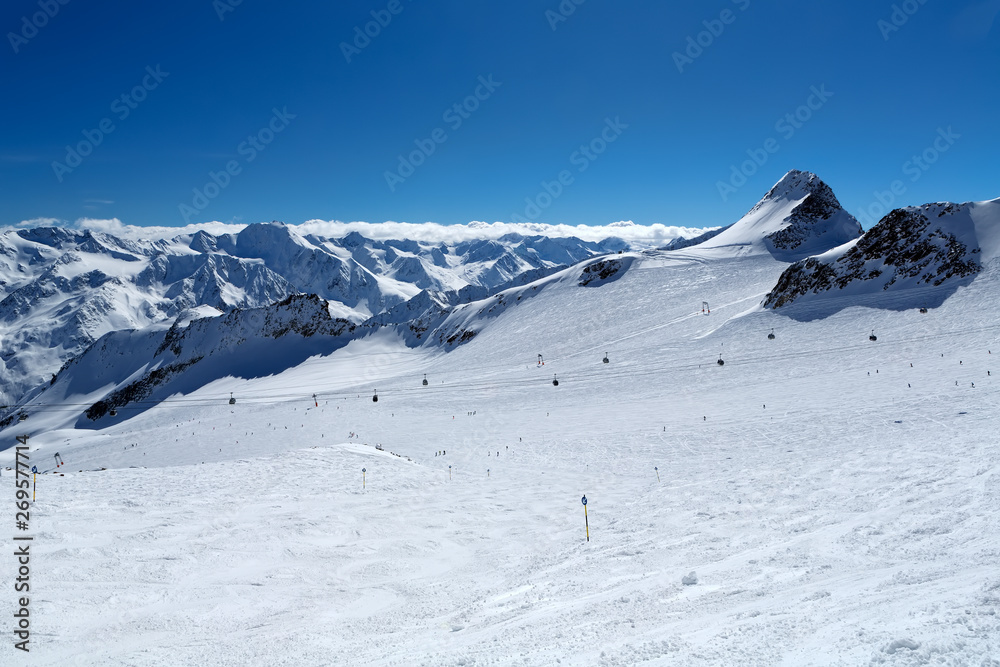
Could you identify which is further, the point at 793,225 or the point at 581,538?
the point at 793,225

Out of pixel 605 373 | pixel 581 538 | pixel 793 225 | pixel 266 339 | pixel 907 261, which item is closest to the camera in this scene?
pixel 581 538

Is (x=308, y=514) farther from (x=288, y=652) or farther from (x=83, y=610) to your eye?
(x=288, y=652)

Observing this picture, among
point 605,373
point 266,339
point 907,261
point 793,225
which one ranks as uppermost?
point 793,225

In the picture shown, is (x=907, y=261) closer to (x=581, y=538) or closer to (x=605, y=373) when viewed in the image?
(x=605, y=373)

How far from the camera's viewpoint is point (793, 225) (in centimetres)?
11756

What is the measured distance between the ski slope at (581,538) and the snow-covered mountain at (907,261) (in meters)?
22.0

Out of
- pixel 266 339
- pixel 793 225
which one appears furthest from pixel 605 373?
pixel 266 339

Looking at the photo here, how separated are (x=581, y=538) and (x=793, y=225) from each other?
4781 inches

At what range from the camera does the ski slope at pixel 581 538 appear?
9961 millimetres

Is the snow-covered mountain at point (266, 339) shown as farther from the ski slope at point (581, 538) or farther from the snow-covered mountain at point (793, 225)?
the ski slope at point (581, 538)

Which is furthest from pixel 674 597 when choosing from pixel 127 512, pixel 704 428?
pixel 704 428

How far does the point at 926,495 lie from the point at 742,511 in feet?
17.3

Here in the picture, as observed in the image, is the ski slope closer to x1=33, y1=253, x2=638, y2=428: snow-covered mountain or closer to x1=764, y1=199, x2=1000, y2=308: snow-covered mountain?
x1=764, y1=199, x2=1000, y2=308: snow-covered mountain

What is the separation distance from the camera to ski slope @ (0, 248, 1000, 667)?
9.96 meters
